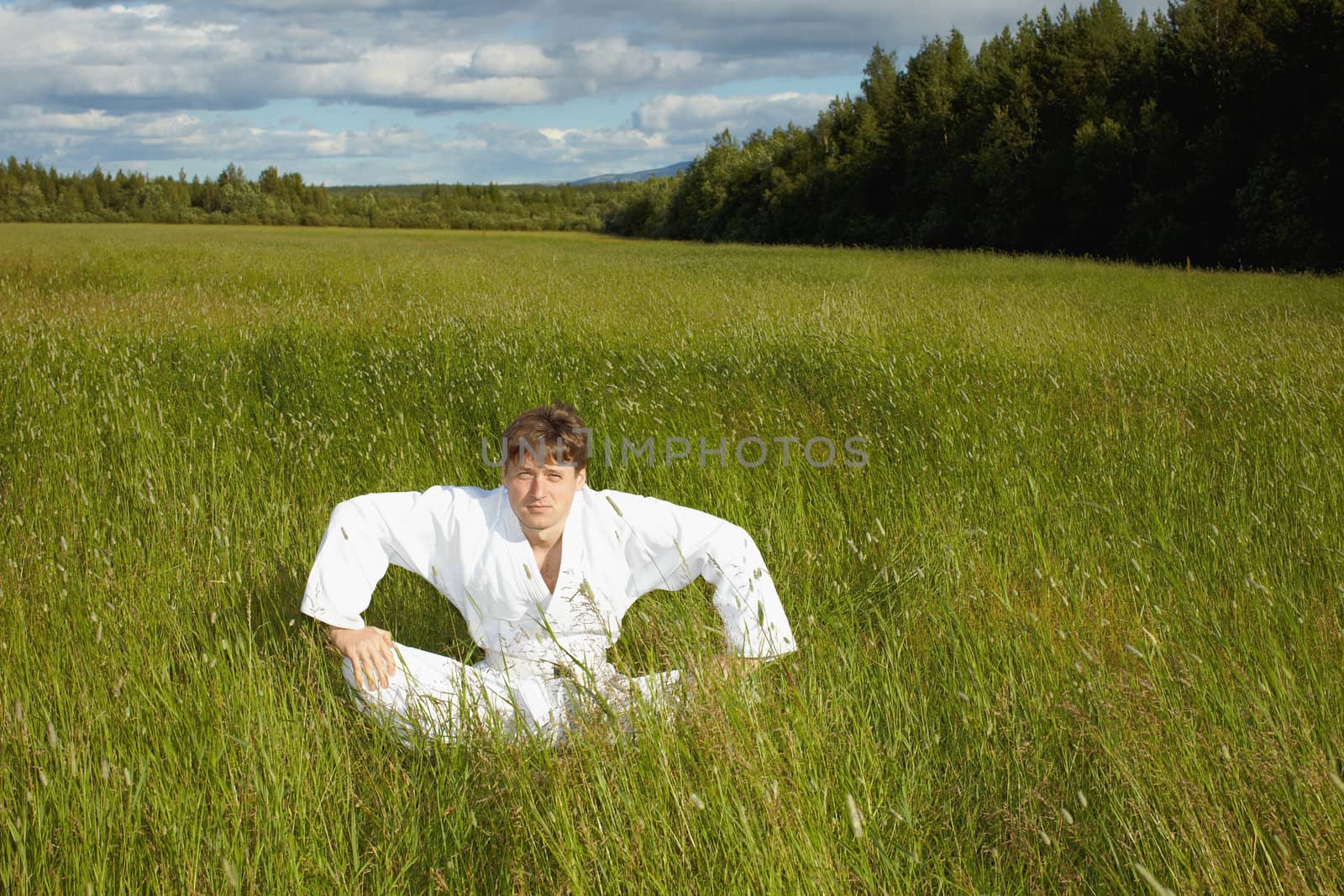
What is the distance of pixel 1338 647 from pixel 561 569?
2461mm

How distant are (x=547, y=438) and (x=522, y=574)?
1.52 feet

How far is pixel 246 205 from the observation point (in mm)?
89438

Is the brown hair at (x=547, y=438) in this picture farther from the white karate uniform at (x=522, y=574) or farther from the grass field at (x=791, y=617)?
the grass field at (x=791, y=617)

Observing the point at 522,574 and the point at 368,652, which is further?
the point at 522,574

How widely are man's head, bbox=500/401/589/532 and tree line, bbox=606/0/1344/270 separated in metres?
27.1

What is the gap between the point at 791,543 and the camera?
12.7 ft

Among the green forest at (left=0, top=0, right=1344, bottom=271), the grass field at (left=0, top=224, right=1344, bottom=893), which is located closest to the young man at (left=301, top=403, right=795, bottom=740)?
the grass field at (left=0, top=224, right=1344, bottom=893)

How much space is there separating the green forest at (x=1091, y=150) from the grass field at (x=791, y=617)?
20.9 m

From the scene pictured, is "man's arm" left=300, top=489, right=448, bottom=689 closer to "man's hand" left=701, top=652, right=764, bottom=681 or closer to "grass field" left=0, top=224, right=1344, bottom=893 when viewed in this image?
"grass field" left=0, top=224, right=1344, bottom=893

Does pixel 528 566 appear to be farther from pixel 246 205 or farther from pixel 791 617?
pixel 246 205

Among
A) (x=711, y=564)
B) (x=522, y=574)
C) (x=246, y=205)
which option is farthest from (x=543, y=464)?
(x=246, y=205)

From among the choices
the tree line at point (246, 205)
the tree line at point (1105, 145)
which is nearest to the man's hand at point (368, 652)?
the tree line at point (1105, 145)

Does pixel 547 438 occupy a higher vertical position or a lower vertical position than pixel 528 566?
higher

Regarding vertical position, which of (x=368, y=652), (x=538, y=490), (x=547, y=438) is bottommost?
(x=368, y=652)
